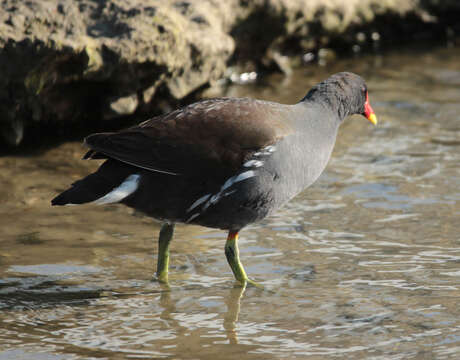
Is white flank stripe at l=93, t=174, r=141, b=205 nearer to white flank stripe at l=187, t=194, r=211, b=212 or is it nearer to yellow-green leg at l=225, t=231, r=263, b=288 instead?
white flank stripe at l=187, t=194, r=211, b=212

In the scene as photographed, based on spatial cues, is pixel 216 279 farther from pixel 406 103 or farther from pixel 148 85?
pixel 406 103

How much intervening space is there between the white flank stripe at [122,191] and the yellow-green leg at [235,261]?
2.26 feet

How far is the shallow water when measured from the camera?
4090 millimetres

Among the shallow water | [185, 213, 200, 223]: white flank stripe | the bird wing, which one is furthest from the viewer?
[185, 213, 200, 223]: white flank stripe

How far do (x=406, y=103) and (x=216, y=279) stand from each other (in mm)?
4398

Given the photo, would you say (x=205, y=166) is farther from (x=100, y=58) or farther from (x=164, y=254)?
(x=100, y=58)

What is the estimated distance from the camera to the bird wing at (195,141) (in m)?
4.51

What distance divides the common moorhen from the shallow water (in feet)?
1.64

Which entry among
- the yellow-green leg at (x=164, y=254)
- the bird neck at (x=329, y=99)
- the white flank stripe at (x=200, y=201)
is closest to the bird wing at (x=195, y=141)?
the white flank stripe at (x=200, y=201)

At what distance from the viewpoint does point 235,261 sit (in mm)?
4863

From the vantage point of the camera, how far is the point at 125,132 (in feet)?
15.2

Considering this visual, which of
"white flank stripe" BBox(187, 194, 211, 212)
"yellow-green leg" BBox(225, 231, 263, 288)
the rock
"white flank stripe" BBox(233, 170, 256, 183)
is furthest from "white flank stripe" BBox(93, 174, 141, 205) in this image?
the rock

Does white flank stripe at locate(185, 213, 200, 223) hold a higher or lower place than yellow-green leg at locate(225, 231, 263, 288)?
higher

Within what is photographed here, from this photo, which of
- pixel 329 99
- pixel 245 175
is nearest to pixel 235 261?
pixel 245 175
